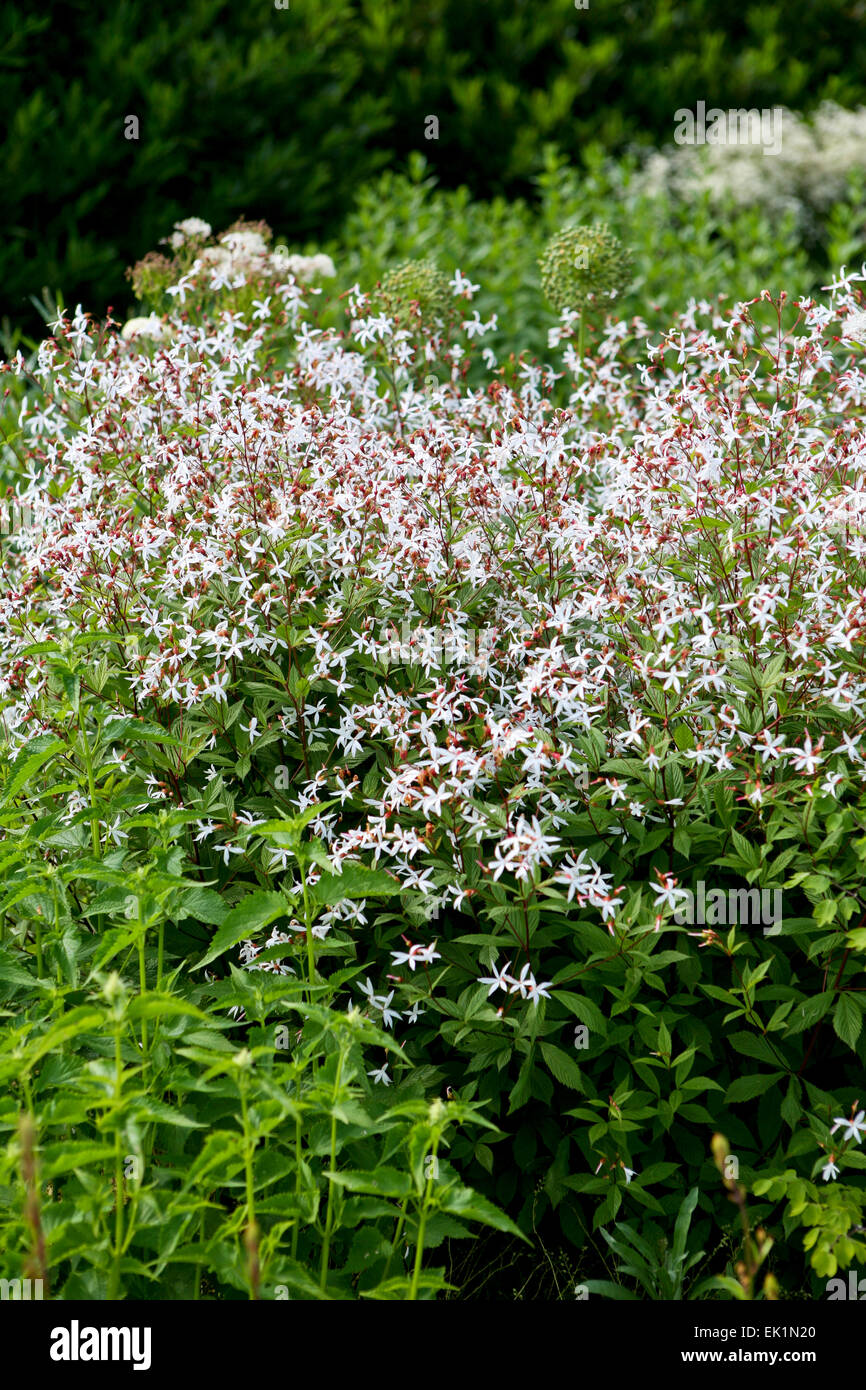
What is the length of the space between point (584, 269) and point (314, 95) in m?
5.19

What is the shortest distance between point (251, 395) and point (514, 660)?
Result: 0.88 m

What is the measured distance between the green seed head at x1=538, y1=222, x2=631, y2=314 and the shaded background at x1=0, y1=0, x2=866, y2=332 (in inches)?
154

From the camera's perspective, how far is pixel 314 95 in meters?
8.70

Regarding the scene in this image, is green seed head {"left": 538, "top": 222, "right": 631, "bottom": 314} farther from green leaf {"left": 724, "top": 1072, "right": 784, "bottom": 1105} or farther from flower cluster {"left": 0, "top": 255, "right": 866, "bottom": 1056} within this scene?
green leaf {"left": 724, "top": 1072, "right": 784, "bottom": 1105}

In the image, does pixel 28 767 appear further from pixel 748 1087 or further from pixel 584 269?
pixel 584 269

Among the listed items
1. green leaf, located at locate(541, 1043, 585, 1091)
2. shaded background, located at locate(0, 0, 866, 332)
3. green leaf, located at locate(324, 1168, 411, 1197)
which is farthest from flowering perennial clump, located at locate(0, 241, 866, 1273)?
shaded background, located at locate(0, 0, 866, 332)

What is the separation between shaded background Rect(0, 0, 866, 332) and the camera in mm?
7555

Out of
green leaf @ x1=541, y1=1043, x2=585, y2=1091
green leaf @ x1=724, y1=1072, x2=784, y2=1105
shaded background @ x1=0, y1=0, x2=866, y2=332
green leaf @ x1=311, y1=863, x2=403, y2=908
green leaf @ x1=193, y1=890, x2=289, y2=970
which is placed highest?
shaded background @ x1=0, y1=0, x2=866, y2=332

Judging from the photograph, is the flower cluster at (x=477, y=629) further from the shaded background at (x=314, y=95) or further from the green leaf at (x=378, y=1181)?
the shaded background at (x=314, y=95)

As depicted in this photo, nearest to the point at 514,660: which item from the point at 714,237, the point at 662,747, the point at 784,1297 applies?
the point at 662,747

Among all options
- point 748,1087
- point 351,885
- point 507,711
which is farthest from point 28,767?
point 748,1087

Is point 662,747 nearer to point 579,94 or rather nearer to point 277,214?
point 277,214

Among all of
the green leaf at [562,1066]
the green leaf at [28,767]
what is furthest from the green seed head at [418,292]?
the green leaf at [562,1066]

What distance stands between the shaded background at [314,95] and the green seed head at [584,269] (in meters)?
3.90
